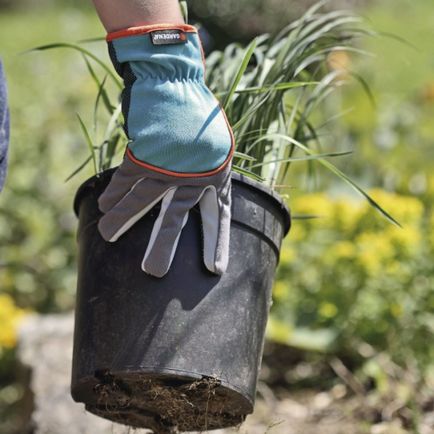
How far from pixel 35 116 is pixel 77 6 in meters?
5.86

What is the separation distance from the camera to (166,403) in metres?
1.54

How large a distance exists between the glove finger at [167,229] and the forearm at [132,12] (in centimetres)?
28

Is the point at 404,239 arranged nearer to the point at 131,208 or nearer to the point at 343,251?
the point at 343,251

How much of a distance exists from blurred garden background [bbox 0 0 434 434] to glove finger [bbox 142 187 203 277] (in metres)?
0.50

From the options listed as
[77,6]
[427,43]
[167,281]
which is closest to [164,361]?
[167,281]

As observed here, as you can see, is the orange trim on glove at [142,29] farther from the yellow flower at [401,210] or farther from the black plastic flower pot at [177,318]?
the yellow flower at [401,210]

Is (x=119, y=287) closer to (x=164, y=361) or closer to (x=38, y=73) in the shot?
(x=164, y=361)

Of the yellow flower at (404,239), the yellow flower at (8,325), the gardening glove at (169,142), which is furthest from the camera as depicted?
the yellow flower at (8,325)

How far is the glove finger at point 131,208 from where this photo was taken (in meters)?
1.41

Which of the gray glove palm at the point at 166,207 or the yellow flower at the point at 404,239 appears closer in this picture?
the gray glove palm at the point at 166,207

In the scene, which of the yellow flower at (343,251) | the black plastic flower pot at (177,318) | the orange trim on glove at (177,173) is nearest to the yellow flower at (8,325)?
the yellow flower at (343,251)

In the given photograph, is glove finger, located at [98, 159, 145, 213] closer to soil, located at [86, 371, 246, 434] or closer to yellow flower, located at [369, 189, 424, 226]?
soil, located at [86, 371, 246, 434]

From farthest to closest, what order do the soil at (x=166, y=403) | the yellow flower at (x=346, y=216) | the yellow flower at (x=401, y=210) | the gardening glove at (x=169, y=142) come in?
the yellow flower at (x=346, y=216) → the yellow flower at (x=401, y=210) → the soil at (x=166, y=403) → the gardening glove at (x=169, y=142)

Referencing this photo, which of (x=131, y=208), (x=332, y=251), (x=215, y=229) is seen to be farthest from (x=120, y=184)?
(x=332, y=251)
